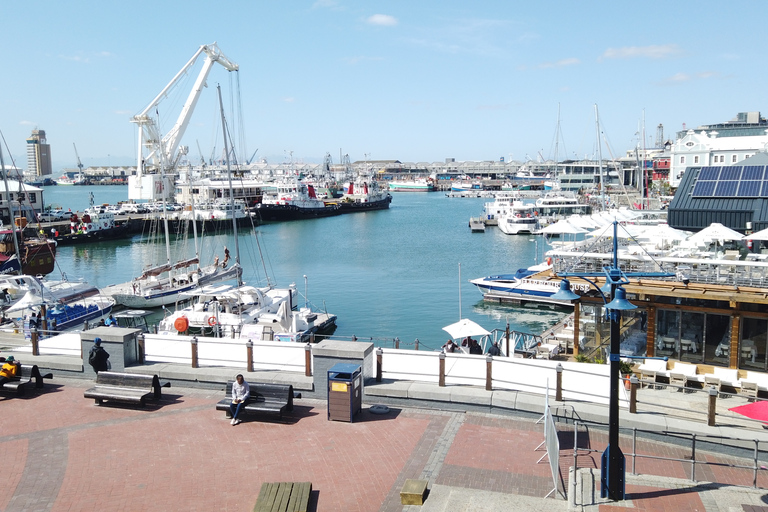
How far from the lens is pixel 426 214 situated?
410ft

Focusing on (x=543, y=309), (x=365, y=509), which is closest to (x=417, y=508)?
(x=365, y=509)

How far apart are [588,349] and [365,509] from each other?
13319mm

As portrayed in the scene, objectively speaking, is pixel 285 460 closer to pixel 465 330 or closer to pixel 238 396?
pixel 238 396

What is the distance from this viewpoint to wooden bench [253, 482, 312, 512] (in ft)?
26.1

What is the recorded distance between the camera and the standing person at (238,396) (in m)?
10.9

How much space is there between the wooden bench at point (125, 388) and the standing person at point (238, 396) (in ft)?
5.97

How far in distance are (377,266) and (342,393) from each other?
4606cm

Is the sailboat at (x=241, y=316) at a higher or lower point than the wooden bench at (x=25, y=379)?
lower

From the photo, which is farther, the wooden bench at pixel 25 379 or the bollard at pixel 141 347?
the bollard at pixel 141 347

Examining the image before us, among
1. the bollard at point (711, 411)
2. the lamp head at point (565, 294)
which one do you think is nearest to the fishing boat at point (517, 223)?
the bollard at point (711, 411)

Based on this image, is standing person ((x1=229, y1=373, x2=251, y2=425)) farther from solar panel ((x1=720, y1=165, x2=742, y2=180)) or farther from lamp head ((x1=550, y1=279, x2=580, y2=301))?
solar panel ((x1=720, y1=165, x2=742, y2=180))

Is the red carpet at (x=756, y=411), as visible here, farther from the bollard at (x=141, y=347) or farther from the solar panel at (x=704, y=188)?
the solar panel at (x=704, y=188)

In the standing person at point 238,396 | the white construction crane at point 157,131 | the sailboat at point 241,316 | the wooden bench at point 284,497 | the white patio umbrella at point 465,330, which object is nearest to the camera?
the wooden bench at point 284,497

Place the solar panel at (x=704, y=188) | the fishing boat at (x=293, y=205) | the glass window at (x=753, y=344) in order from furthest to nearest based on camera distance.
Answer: the fishing boat at (x=293, y=205)
the solar panel at (x=704, y=188)
the glass window at (x=753, y=344)
